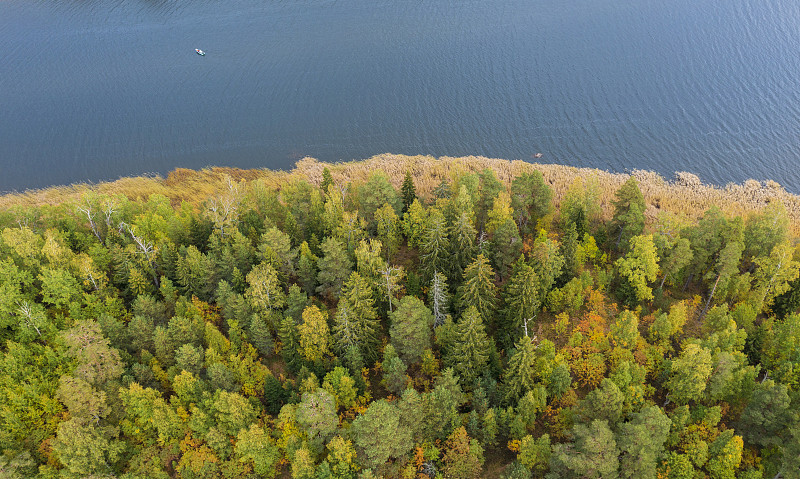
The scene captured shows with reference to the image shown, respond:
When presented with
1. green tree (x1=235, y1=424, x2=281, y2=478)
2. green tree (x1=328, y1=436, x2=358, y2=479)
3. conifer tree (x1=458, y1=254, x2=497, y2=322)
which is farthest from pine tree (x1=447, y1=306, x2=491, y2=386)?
green tree (x1=235, y1=424, x2=281, y2=478)

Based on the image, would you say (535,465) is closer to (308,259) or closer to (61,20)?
(308,259)

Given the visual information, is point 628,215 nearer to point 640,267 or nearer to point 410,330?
point 640,267

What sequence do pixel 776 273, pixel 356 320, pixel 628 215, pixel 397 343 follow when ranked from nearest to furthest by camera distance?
pixel 397 343 → pixel 356 320 → pixel 776 273 → pixel 628 215

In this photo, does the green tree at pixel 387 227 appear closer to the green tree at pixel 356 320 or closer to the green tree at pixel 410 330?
the green tree at pixel 356 320

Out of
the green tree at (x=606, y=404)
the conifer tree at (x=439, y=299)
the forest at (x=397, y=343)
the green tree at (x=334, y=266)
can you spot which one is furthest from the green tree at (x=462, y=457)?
the green tree at (x=334, y=266)

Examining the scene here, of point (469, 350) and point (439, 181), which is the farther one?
point (439, 181)

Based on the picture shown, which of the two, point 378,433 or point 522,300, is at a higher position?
point 522,300

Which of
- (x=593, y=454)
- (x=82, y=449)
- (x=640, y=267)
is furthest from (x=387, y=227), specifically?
(x=82, y=449)

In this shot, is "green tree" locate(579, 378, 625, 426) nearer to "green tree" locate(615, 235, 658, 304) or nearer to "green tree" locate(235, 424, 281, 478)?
"green tree" locate(615, 235, 658, 304)
